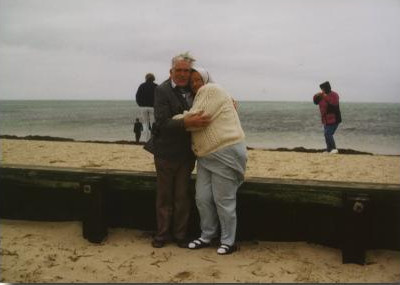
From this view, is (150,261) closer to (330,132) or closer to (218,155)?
(218,155)

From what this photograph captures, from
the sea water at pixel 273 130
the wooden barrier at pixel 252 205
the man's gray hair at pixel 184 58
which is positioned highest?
the man's gray hair at pixel 184 58

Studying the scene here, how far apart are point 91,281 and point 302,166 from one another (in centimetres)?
662

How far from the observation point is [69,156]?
996 centimetres

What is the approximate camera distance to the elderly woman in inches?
137

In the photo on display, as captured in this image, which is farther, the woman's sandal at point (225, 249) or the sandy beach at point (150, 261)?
the woman's sandal at point (225, 249)

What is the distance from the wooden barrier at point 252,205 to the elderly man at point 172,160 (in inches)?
7.0

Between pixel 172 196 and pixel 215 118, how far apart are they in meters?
0.79

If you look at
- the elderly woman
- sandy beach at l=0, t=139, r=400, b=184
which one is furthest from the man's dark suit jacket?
sandy beach at l=0, t=139, r=400, b=184

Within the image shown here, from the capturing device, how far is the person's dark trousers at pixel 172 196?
3688 millimetres

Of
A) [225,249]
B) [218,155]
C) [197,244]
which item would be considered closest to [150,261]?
A: [197,244]

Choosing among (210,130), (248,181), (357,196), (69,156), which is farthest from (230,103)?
(69,156)

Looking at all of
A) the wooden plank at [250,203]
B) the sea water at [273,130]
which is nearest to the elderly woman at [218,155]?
the wooden plank at [250,203]

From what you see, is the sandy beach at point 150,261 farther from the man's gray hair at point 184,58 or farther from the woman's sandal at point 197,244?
the man's gray hair at point 184,58

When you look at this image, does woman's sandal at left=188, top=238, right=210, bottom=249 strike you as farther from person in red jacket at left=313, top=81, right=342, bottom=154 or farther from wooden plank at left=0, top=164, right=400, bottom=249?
person in red jacket at left=313, top=81, right=342, bottom=154
